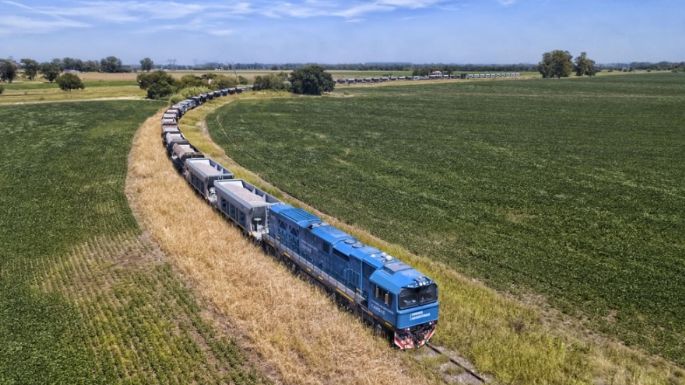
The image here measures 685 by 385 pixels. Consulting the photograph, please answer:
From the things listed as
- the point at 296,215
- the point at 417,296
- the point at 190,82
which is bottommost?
the point at 417,296

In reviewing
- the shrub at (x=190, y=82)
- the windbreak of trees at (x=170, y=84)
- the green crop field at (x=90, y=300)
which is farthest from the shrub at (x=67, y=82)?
the green crop field at (x=90, y=300)

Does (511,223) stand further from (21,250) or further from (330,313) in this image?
(21,250)

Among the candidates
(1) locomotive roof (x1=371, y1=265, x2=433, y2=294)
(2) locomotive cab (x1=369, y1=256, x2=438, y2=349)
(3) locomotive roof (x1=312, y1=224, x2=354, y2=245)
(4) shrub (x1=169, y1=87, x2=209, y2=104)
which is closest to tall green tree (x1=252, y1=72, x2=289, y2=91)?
(4) shrub (x1=169, y1=87, x2=209, y2=104)

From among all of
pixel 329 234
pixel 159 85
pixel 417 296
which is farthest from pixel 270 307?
pixel 159 85

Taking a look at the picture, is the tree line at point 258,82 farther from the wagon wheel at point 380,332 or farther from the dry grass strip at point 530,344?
the wagon wheel at point 380,332

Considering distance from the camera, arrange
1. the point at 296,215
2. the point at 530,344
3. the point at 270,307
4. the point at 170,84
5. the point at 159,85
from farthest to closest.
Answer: the point at 170,84 → the point at 159,85 → the point at 296,215 → the point at 270,307 → the point at 530,344

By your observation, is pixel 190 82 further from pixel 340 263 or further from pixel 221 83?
pixel 340 263

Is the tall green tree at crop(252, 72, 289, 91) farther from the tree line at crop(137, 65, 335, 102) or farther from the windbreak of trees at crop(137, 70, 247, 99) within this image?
the windbreak of trees at crop(137, 70, 247, 99)
